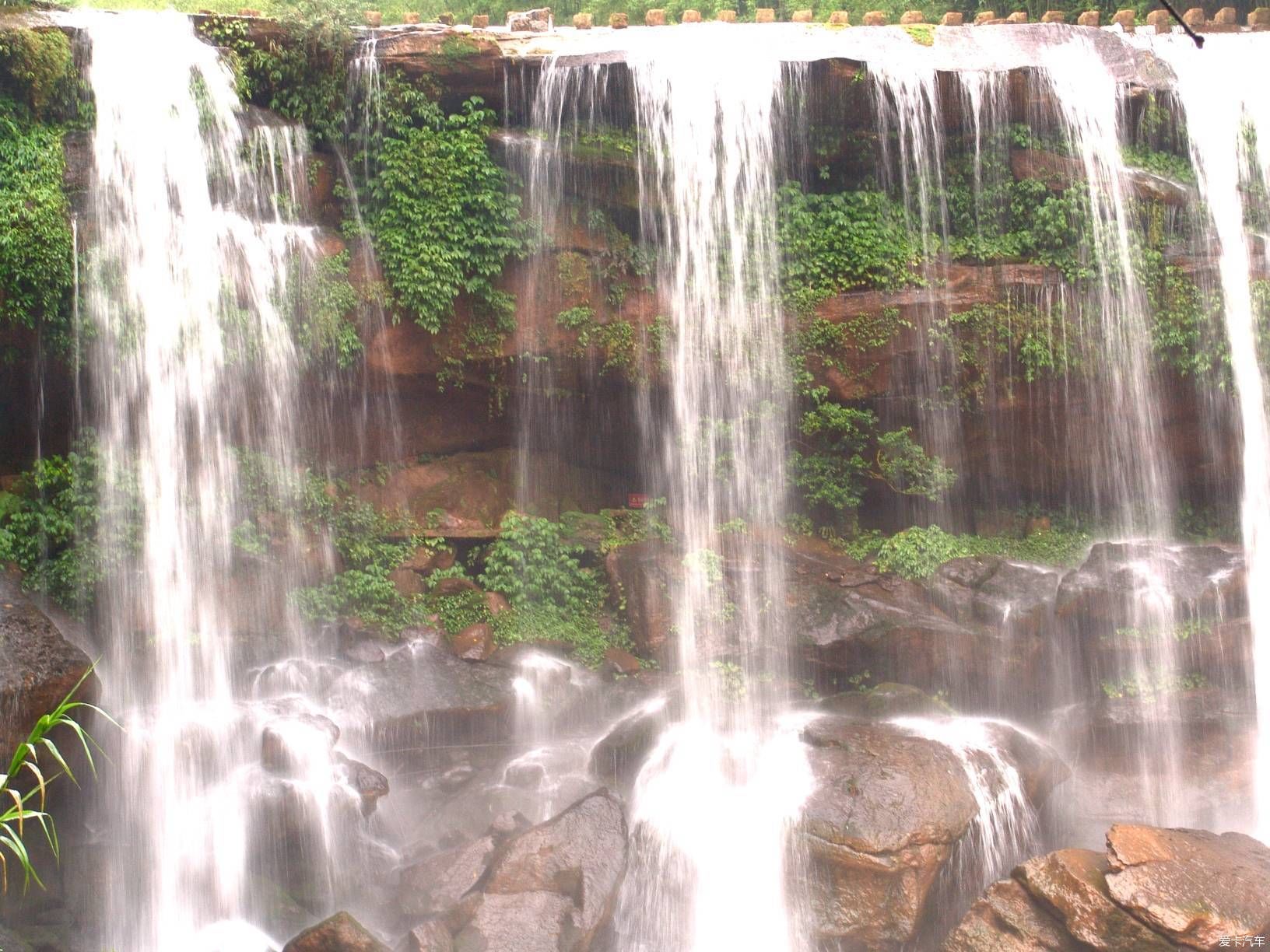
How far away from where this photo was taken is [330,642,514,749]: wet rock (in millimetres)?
10438

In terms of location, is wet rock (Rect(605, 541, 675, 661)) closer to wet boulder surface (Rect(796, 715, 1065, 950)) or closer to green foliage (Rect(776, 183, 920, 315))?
wet boulder surface (Rect(796, 715, 1065, 950))

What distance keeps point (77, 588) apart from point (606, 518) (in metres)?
5.80

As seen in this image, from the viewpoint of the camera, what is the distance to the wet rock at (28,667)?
771 centimetres

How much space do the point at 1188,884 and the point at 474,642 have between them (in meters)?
7.16

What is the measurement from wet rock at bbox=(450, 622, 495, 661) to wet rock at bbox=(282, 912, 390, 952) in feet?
13.4

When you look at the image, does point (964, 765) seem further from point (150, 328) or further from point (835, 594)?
point (150, 328)

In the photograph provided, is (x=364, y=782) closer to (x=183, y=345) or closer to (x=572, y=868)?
(x=572, y=868)

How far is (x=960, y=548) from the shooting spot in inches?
480

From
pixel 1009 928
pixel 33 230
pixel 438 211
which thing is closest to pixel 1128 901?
pixel 1009 928

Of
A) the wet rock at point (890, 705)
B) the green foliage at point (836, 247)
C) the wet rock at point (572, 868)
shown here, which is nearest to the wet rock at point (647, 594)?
the wet rock at point (890, 705)

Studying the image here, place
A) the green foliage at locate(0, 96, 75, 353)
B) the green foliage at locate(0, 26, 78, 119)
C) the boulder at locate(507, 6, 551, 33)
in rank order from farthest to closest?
the boulder at locate(507, 6, 551, 33)
the green foliage at locate(0, 26, 78, 119)
the green foliage at locate(0, 96, 75, 353)

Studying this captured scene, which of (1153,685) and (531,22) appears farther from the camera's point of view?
(531,22)

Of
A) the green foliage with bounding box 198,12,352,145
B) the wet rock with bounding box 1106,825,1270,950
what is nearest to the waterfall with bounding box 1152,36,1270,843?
the wet rock with bounding box 1106,825,1270,950

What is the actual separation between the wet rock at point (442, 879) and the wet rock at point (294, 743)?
147 cm
